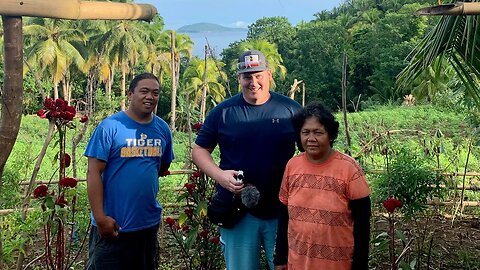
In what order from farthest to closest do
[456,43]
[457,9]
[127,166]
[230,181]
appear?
[456,43]
[127,166]
[230,181]
[457,9]

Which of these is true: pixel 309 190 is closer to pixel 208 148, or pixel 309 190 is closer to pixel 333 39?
pixel 208 148

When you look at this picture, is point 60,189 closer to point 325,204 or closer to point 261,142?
point 261,142

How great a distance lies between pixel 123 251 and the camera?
2529 millimetres

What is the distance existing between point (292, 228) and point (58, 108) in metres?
1.18

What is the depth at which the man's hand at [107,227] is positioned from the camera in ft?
7.89

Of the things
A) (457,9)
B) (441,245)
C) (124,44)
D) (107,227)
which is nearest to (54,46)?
(124,44)

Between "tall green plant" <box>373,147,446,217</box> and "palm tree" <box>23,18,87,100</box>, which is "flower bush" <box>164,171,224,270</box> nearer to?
"tall green plant" <box>373,147,446,217</box>

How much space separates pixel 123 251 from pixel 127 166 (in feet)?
1.27

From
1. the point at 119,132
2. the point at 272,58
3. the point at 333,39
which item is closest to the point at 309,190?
the point at 119,132

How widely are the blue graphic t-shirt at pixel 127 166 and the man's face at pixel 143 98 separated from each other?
0.05 metres

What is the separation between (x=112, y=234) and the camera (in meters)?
2.45

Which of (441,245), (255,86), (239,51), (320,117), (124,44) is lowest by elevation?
(441,245)

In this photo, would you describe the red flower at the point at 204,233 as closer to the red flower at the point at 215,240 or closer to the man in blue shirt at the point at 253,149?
the red flower at the point at 215,240

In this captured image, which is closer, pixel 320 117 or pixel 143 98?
pixel 320 117
